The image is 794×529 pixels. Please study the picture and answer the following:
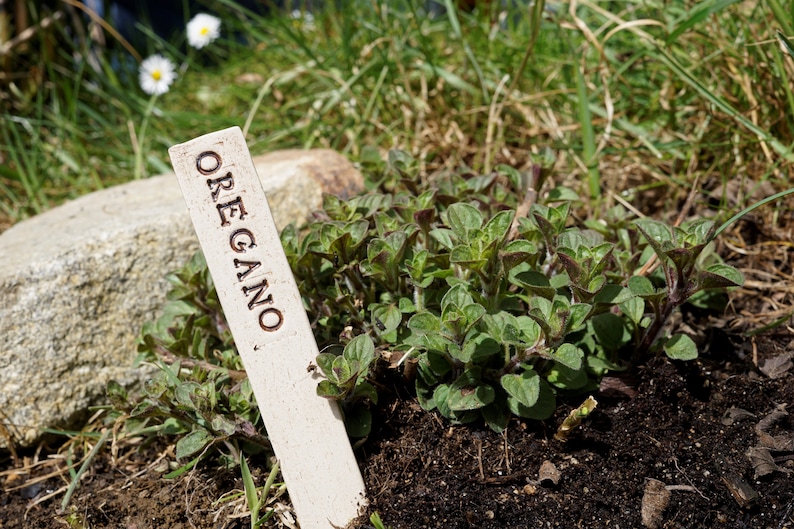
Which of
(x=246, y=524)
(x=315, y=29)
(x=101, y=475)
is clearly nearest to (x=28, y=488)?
(x=101, y=475)

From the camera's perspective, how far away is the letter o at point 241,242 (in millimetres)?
1604

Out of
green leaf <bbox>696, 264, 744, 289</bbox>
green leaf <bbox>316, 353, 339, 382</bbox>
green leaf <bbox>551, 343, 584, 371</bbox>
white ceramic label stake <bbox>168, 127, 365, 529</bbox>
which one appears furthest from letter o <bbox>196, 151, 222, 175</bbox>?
green leaf <bbox>696, 264, 744, 289</bbox>

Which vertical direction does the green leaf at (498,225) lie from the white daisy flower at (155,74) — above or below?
below

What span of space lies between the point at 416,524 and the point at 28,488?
1115 mm

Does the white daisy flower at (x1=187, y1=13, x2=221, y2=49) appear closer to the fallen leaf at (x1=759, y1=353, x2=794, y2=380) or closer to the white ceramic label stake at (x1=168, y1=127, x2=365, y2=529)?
the white ceramic label stake at (x1=168, y1=127, x2=365, y2=529)

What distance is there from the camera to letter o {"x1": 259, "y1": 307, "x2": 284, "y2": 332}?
1603mm

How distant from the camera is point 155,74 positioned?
386 centimetres

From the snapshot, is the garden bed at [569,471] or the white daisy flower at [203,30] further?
the white daisy flower at [203,30]

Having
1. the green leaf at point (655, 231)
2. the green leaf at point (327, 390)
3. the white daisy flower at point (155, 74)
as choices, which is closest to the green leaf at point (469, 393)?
the green leaf at point (327, 390)

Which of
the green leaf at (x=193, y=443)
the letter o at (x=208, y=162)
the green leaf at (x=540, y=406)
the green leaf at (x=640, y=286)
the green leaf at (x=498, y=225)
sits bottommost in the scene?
the green leaf at (x=540, y=406)

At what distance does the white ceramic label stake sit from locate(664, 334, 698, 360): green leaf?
2.56 ft

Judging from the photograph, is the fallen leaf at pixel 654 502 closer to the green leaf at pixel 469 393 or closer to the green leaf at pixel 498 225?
the green leaf at pixel 469 393

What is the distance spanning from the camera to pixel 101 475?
194 centimetres

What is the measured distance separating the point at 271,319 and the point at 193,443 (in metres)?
0.36
